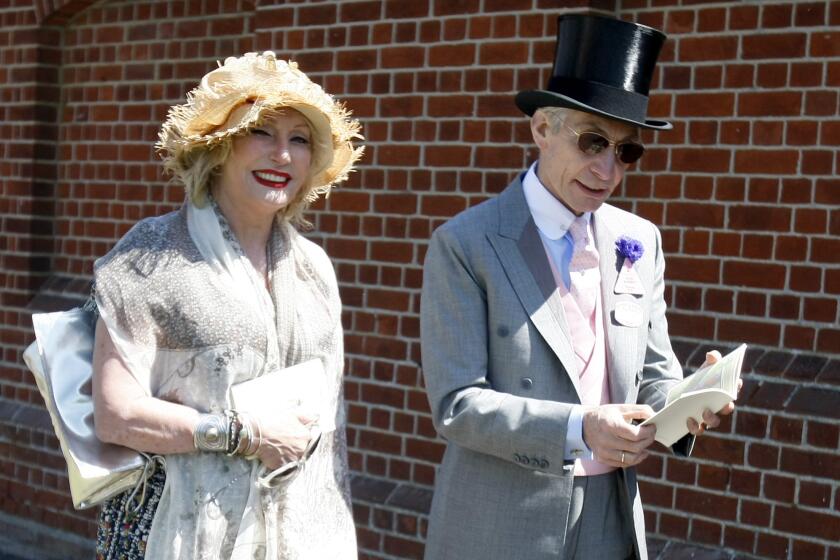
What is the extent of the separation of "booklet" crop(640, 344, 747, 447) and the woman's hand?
903 mm

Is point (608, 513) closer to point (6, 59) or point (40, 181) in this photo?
point (40, 181)

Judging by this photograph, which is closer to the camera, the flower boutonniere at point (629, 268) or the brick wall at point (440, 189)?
the flower boutonniere at point (629, 268)

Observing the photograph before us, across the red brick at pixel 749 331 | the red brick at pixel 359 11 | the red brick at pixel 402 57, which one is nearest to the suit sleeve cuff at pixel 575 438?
the red brick at pixel 749 331

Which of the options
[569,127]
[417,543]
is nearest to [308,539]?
[569,127]

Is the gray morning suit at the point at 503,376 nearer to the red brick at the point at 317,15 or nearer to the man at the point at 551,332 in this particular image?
the man at the point at 551,332

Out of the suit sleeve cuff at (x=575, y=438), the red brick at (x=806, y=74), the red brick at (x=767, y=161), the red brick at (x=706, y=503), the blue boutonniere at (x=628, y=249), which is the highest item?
the red brick at (x=806, y=74)

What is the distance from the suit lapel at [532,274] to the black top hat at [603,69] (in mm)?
290

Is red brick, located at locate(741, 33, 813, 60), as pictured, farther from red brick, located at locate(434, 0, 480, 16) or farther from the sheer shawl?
the sheer shawl

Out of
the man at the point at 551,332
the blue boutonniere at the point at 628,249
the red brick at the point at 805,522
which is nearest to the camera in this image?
the man at the point at 551,332

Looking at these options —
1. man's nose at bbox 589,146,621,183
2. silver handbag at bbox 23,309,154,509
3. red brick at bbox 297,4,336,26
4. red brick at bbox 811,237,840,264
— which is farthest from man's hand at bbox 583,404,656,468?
red brick at bbox 297,4,336,26

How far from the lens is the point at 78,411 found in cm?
335

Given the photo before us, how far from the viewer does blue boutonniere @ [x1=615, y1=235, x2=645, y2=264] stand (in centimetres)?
338

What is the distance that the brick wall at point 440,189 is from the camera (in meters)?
4.54

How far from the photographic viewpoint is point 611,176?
10.7 feet
